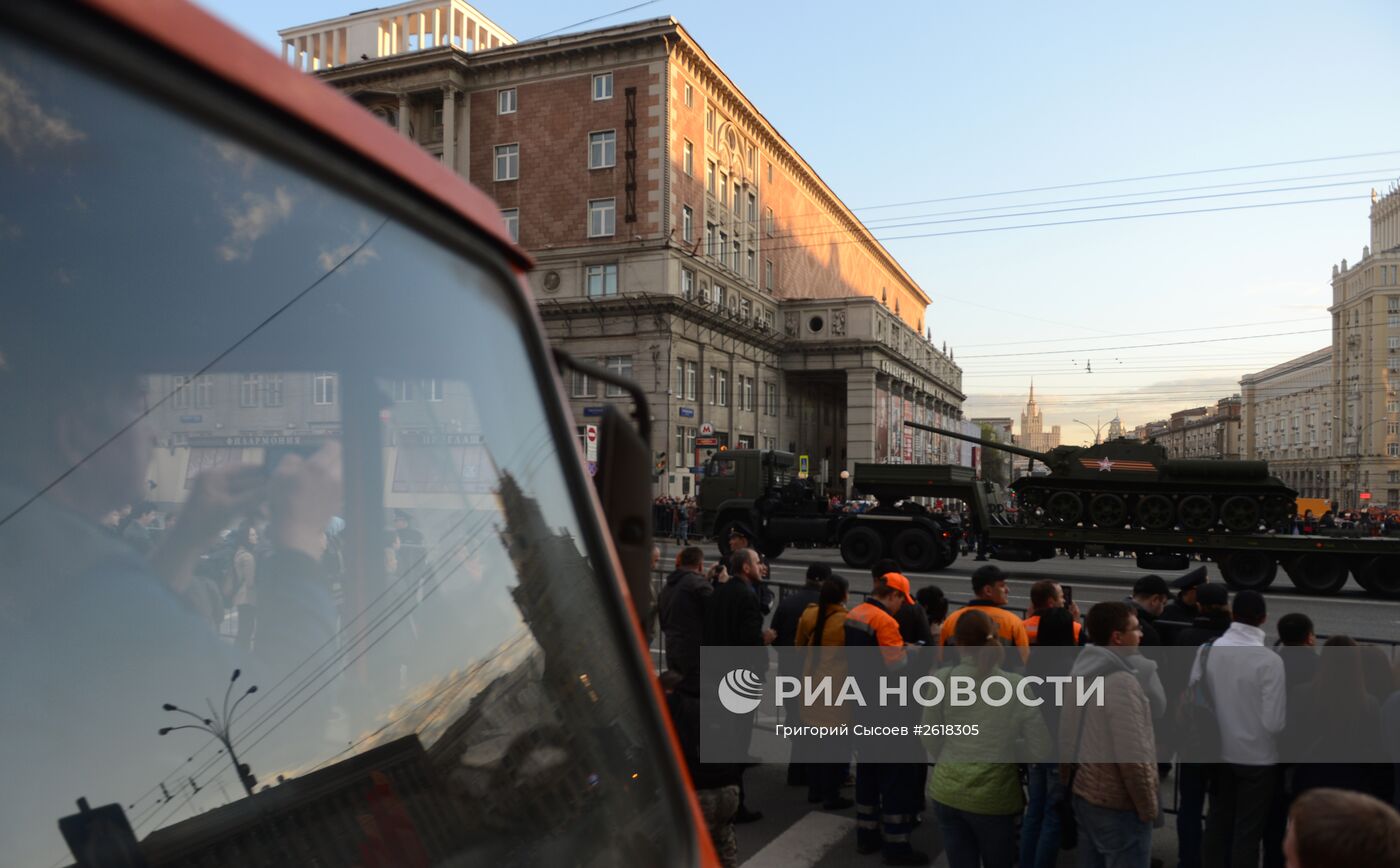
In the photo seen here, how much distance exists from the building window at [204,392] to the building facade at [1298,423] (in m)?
97.2

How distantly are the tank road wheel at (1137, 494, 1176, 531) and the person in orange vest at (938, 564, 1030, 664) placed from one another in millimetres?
15969

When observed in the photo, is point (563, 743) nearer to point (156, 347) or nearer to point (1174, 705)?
point (156, 347)

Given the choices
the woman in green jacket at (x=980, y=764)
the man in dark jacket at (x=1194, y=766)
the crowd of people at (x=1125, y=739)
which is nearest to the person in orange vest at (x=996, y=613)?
the crowd of people at (x=1125, y=739)

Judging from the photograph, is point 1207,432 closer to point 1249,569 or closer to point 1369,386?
point 1369,386

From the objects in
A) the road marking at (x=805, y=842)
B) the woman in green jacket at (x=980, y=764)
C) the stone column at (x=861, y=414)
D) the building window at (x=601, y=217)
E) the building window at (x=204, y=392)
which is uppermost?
the building window at (x=601, y=217)

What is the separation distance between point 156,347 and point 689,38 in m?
42.7

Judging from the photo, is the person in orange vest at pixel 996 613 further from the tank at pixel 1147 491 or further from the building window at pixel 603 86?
the building window at pixel 603 86

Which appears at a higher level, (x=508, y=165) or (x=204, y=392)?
(x=508, y=165)

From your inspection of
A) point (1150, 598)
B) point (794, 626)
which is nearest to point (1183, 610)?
point (1150, 598)

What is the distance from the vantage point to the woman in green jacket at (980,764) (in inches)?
181

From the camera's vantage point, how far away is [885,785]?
5.81 m

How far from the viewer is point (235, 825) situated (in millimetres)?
1209

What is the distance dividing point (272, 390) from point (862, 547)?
67.9 feet

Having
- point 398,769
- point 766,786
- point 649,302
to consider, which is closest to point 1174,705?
point 766,786
